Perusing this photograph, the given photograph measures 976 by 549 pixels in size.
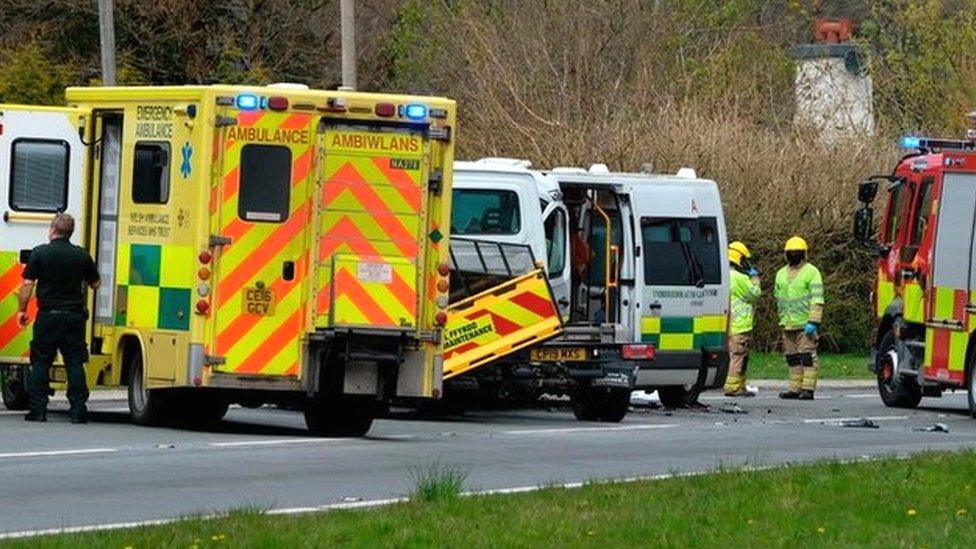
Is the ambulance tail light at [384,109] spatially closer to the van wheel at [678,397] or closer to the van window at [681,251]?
the van window at [681,251]

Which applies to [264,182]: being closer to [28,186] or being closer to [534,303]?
[28,186]

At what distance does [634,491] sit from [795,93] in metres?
30.4

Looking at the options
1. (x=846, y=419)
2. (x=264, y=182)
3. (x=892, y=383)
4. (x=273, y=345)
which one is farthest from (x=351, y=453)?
(x=892, y=383)

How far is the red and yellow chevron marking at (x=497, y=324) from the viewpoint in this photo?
68.6 ft

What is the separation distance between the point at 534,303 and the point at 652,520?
9.24 meters

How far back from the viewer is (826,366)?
34969mm

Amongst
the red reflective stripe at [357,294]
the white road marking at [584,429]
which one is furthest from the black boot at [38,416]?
the white road marking at [584,429]

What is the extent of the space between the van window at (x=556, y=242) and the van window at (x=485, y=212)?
0.46 meters

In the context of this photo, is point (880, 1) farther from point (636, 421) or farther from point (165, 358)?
point (165, 358)

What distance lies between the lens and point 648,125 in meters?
37.2

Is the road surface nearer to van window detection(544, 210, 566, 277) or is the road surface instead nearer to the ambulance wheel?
van window detection(544, 210, 566, 277)

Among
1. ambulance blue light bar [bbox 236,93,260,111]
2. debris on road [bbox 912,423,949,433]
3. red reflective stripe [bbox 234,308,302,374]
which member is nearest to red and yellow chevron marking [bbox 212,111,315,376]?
red reflective stripe [bbox 234,308,302,374]

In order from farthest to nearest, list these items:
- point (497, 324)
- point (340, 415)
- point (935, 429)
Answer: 1. point (935, 429)
2. point (497, 324)
3. point (340, 415)

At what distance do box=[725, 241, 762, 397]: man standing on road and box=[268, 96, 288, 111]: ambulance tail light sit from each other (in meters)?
10.9
